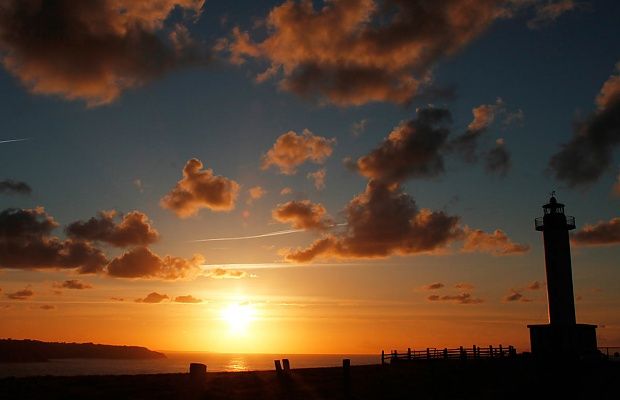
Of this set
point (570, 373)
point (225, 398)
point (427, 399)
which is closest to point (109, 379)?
point (225, 398)

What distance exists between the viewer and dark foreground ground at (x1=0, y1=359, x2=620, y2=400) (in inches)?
1081

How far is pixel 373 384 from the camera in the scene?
33719mm

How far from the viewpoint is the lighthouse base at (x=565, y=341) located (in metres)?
47.0

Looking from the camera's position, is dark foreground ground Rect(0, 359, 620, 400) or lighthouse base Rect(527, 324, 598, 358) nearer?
dark foreground ground Rect(0, 359, 620, 400)

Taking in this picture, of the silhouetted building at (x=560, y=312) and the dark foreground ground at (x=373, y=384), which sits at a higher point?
the silhouetted building at (x=560, y=312)

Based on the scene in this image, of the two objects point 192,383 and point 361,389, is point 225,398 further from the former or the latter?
point 192,383

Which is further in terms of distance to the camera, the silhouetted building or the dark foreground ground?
the silhouetted building

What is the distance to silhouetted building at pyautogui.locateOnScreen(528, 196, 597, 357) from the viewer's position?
4716cm

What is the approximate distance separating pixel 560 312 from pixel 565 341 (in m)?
2.43

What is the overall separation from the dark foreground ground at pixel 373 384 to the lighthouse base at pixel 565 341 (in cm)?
376

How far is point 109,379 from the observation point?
103ft

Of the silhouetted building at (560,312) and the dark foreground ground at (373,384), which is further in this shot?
the silhouetted building at (560,312)

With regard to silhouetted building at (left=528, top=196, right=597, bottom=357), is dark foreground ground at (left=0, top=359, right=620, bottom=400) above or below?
below

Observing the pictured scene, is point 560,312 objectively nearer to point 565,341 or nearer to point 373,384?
point 565,341
